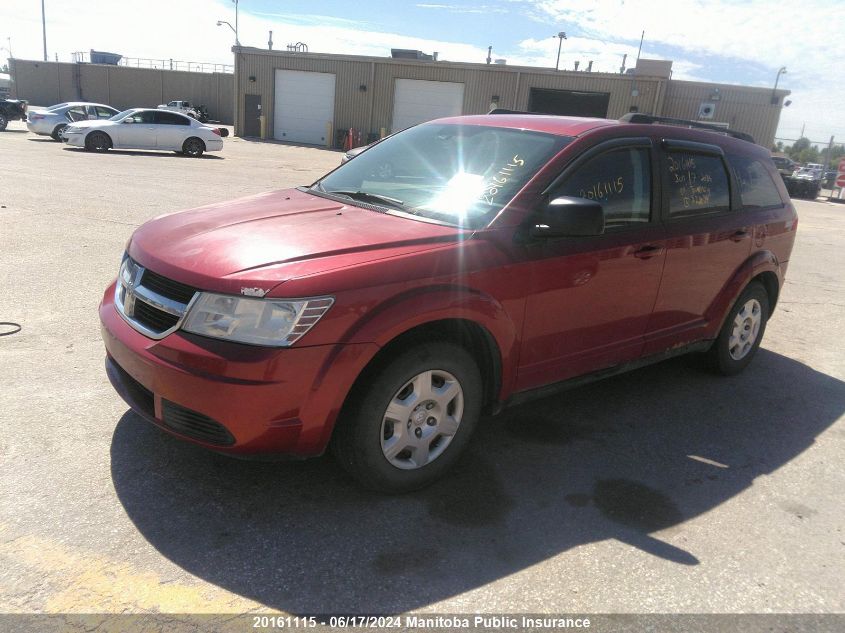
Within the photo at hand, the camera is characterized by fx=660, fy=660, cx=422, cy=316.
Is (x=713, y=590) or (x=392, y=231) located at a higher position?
(x=392, y=231)

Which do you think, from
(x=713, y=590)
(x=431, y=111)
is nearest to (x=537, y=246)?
(x=713, y=590)

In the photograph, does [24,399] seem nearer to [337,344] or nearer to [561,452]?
[337,344]

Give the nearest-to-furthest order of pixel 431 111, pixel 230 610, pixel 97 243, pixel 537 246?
pixel 230 610 < pixel 537 246 < pixel 97 243 < pixel 431 111

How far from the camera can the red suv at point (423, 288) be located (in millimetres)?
2705

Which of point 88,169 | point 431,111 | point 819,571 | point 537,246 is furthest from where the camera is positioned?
point 431,111

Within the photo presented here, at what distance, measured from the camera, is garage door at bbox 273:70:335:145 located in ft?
120

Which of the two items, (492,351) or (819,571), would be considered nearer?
(819,571)

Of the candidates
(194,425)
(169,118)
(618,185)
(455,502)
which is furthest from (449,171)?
(169,118)

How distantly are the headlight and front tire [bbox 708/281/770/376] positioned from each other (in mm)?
3560

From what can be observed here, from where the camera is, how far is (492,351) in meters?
3.32

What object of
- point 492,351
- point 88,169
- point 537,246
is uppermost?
point 537,246

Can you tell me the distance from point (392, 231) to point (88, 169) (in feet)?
48.4

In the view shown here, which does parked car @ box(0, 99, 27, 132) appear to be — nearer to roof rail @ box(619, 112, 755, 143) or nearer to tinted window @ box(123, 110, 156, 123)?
tinted window @ box(123, 110, 156, 123)

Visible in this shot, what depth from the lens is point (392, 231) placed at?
3.17m
